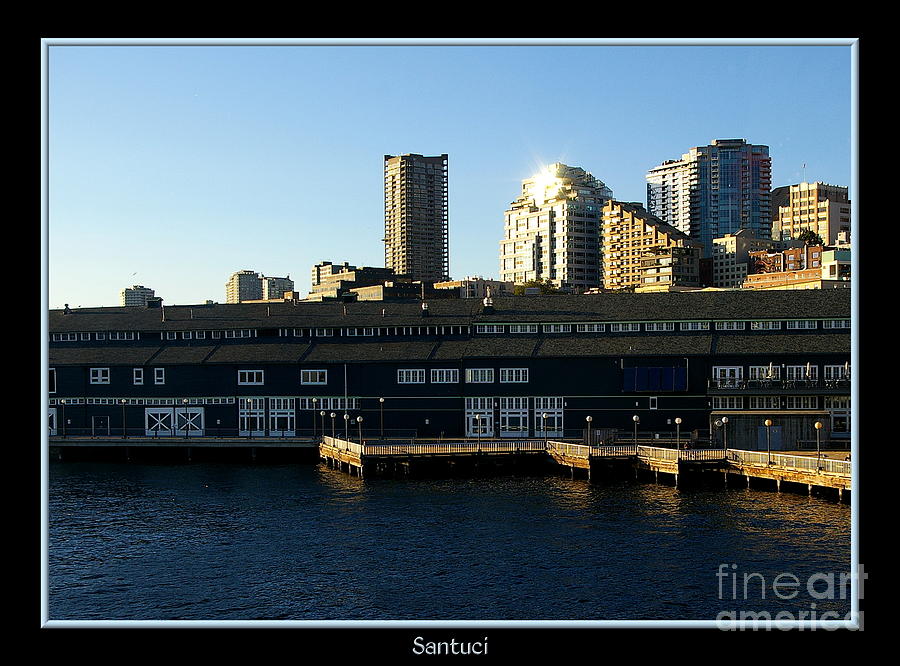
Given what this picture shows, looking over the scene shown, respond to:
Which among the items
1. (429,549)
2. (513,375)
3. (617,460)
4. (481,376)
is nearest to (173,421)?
(481,376)

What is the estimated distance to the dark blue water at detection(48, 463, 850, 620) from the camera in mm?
39031

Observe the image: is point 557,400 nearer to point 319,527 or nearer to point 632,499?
point 632,499

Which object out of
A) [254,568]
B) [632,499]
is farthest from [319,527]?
[632,499]

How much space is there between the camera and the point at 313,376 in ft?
289

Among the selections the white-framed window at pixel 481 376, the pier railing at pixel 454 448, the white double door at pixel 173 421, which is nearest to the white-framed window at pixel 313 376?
the white double door at pixel 173 421

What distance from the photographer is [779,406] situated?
78500 millimetres

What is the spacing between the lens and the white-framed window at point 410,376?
281 feet

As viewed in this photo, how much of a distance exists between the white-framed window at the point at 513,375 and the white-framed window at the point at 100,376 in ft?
123

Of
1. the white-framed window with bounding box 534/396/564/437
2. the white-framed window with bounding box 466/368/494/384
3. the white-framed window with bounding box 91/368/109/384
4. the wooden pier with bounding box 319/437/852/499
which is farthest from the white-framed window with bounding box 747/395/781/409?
the white-framed window with bounding box 91/368/109/384

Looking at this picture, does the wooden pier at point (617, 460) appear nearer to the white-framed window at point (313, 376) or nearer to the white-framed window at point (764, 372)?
the white-framed window at point (313, 376)

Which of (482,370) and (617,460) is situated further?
(482,370)

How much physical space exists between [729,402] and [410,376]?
26.9m

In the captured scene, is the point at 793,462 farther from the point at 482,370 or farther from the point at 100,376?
the point at 100,376

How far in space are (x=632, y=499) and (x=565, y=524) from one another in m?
9.93
